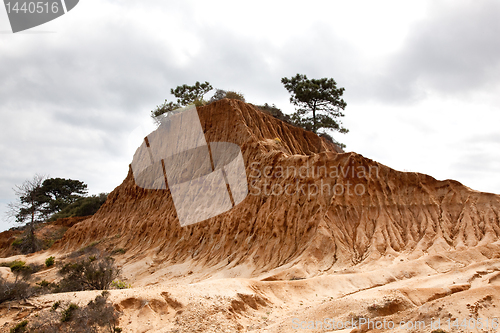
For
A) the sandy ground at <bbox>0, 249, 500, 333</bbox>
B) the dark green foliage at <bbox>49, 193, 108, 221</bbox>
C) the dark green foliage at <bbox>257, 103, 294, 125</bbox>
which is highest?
the dark green foliage at <bbox>257, 103, 294, 125</bbox>

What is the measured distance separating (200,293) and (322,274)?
225 inches

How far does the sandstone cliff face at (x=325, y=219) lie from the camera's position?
51.9 ft

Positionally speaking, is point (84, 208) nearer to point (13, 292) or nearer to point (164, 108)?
point (164, 108)

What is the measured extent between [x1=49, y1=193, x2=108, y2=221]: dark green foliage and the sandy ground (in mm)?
37064

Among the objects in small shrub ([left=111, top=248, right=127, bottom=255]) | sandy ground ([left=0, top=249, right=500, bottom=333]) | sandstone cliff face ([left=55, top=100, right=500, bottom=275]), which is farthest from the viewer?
small shrub ([left=111, top=248, right=127, bottom=255])

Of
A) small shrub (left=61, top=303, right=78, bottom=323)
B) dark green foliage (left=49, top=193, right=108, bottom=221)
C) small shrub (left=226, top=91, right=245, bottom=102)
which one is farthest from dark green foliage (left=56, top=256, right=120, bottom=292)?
dark green foliage (left=49, top=193, right=108, bottom=221)

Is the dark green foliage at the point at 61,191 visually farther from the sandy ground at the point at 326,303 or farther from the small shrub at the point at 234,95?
the sandy ground at the point at 326,303

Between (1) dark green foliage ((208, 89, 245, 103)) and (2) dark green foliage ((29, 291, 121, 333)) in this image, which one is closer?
(2) dark green foliage ((29, 291, 121, 333))

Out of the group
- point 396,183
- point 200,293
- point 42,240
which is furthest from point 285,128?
point 42,240

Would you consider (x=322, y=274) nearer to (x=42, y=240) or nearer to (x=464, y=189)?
(x=464, y=189)

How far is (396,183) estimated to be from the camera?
1911cm

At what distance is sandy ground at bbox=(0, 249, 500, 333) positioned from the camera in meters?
6.86

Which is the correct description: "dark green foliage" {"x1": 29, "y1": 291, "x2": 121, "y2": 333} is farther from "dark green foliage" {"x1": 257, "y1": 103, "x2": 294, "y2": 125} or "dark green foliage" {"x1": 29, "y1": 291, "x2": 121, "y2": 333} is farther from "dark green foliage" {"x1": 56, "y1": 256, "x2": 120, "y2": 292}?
"dark green foliage" {"x1": 257, "y1": 103, "x2": 294, "y2": 125}

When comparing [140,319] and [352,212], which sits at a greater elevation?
[352,212]
